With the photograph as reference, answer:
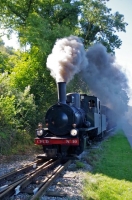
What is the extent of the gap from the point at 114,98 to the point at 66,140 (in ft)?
58.4

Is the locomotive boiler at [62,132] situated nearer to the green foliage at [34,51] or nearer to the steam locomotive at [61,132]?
the steam locomotive at [61,132]

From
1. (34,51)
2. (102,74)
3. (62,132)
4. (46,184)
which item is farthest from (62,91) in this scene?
(102,74)

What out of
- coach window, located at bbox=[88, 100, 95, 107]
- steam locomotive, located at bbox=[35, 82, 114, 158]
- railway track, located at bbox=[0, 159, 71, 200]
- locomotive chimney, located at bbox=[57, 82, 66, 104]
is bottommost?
railway track, located at bbox=[0, 159, 71, 200]

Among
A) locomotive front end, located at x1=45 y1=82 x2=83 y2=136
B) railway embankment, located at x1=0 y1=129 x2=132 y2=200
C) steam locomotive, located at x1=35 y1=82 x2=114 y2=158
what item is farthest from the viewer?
locomotive front end, located at x1=45 y1=82 x2=83 y2=136

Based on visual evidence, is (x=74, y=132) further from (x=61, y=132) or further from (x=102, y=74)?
(x=102, y=74)

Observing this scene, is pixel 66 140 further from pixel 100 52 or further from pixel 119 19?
pixel 119 19

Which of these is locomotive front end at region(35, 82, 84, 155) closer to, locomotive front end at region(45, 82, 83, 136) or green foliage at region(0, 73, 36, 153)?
locomotive front end at region(45, 82, 83, 136)

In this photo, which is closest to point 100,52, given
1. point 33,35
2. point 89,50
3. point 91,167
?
point 89,50

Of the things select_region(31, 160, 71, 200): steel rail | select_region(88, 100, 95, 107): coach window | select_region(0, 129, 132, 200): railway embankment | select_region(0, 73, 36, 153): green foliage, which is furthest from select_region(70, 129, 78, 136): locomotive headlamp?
select_region(88, 100, 95, 107): coach window

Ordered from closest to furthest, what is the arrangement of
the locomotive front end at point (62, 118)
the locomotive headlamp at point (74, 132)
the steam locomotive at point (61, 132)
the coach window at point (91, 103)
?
the locomotive headlamp at point (74, 132) < the steam locomotive at point (61, 132) < the locomotive front end at point (62, 118) < the coach window at point (91, 103)

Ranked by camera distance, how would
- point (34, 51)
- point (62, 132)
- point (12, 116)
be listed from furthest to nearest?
point (34, 51), point (12, 116), point (62, 132)

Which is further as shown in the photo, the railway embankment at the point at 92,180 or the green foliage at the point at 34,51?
the green foliage at the point at 34,51

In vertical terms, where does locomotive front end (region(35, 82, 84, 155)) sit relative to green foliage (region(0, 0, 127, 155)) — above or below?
below

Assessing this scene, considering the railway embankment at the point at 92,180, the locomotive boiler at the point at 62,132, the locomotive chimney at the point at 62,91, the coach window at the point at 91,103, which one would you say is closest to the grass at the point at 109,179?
the railway embankment at the point at 92,180
